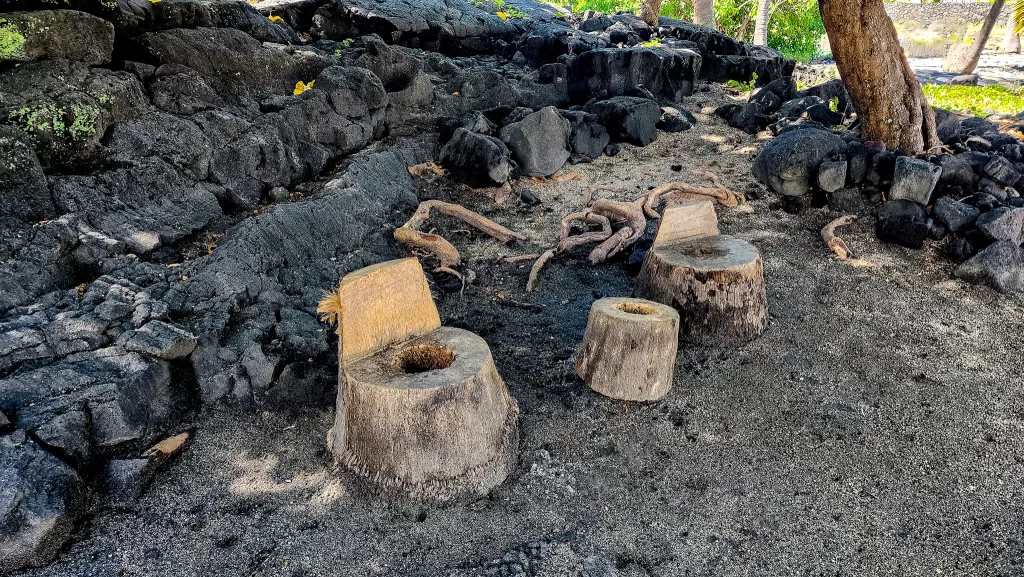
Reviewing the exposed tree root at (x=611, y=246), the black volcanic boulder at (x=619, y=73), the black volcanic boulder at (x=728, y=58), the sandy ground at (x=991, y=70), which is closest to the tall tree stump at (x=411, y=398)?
the exposed tree root at (x=611, y=246)

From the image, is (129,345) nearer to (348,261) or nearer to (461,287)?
(348,261)

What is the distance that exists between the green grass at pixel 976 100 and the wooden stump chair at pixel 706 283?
7122 mm

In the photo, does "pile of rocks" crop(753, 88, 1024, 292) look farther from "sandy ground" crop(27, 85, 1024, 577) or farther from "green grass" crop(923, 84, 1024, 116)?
"green grass" crop(923, 84, 1024, 116)

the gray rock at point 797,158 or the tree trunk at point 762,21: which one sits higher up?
the tree trunk at point 762,21

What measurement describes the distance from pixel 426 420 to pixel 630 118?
6.54 m

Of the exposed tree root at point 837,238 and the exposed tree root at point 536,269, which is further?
the exposed tree root at point 837,238

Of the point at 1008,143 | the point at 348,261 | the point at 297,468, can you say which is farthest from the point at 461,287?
the point at 1008,143

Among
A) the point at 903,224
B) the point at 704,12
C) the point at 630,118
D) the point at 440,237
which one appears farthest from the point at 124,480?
the point at 704,12

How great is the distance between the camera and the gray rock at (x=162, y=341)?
301cm

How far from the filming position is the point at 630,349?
3.23 metres

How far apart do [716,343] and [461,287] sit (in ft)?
6.81

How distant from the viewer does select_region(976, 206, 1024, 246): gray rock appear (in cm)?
488

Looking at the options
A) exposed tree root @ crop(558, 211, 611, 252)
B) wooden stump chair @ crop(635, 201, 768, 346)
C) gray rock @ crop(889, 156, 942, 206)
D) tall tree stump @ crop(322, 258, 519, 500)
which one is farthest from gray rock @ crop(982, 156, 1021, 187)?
tall tree stump @ crop(322, 258, 519, 500)

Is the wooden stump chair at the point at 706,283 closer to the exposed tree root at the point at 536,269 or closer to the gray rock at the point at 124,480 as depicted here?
the exposed tree root at the point at 536,269
